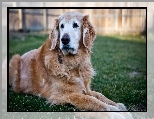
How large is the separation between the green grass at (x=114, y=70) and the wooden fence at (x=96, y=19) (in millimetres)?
119

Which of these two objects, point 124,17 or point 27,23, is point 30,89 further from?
point 124,17

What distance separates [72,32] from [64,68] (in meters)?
0.45

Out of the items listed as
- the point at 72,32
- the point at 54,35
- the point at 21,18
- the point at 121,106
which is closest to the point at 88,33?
the point at 72,32

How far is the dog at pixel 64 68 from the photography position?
18.3ft

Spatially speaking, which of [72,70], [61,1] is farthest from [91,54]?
[61,1]

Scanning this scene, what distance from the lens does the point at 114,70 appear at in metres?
5.95

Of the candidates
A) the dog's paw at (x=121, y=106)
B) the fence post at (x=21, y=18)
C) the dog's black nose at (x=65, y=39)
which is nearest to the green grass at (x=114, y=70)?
the dog's paw at (x=121, y=106)

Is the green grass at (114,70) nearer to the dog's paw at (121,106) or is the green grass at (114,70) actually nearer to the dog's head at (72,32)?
the dog's paw at (121,106)

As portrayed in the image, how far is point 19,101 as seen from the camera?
578 cm

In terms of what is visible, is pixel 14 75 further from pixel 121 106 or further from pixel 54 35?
pixel 121 106

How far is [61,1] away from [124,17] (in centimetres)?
77

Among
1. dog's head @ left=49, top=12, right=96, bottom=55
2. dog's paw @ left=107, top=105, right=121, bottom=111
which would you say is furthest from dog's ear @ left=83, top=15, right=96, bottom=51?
dog's paw @ left=107, top=105, right=121, bottom=111

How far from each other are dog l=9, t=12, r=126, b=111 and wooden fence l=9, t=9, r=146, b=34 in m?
0.13

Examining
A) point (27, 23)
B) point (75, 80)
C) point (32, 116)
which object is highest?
point (27, 23)
